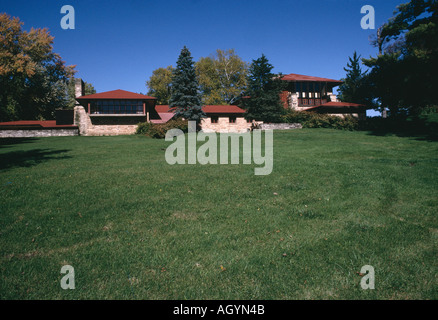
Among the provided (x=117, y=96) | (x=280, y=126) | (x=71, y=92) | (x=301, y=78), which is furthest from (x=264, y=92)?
(x=71, y=92)

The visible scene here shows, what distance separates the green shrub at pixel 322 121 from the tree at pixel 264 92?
2044 millimetres

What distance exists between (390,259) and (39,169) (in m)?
10.8

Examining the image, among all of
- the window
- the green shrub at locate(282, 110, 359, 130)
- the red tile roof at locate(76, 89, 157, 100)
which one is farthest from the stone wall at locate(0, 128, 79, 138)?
the green shrub at locate(282, 110, 359, 130)

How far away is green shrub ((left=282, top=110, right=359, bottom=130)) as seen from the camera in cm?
2573

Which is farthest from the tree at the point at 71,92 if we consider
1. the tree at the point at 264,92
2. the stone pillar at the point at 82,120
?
the tree at the point at 264,92

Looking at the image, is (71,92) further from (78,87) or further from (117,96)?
(117,96)

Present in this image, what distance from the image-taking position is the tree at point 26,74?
32.1 m

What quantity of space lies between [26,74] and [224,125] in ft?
98.7

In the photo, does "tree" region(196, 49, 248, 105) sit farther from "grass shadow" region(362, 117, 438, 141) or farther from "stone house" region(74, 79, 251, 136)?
"grass shadow" region(362, 117, 438, 141)

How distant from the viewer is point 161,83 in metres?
53.2

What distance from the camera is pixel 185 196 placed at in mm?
6000

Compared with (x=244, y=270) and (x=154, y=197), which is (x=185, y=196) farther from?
(x=244, y=270)

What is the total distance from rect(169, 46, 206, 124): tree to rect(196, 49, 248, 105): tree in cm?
1944
